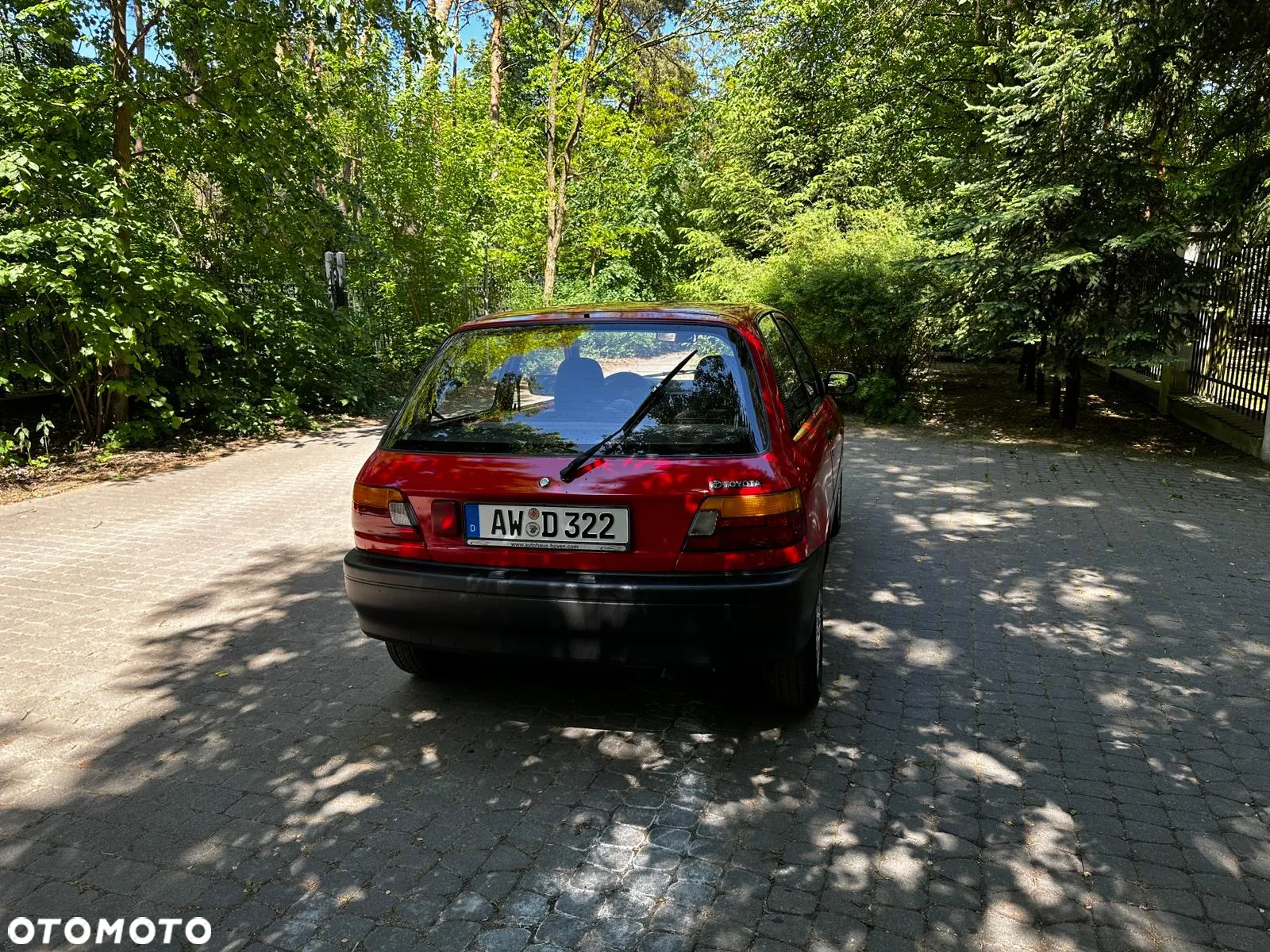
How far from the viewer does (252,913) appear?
2553 millimetres

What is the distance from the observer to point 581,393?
12.2 feet

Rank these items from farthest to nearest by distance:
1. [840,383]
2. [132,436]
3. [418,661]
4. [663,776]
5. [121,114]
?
[132,436]
[121,114]
[840,383]
[418,661]
[663,776]

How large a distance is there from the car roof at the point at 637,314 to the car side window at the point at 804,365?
2.23ft

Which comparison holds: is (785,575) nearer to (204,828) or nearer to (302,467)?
(204,828)

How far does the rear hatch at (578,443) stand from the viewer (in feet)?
10.5

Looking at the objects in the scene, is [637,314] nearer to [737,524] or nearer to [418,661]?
[737,524]

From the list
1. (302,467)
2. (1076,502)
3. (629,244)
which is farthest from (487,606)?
(629,244)

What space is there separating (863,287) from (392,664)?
10112 mm

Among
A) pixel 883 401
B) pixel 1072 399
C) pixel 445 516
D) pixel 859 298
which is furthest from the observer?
pixel 883 401

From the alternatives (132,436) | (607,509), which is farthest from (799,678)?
(132,436)

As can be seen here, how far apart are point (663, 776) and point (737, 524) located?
102 centimetres

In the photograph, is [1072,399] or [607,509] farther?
[1072,399]

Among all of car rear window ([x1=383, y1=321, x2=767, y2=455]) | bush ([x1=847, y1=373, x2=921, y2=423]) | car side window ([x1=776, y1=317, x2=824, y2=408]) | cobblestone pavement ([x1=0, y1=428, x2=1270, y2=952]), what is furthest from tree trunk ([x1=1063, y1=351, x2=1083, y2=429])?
Result: car rear window ([x1=383, y1=321, x2=767, y2=455])

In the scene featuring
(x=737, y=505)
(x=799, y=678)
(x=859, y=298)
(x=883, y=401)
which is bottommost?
(x=799, y=678)
